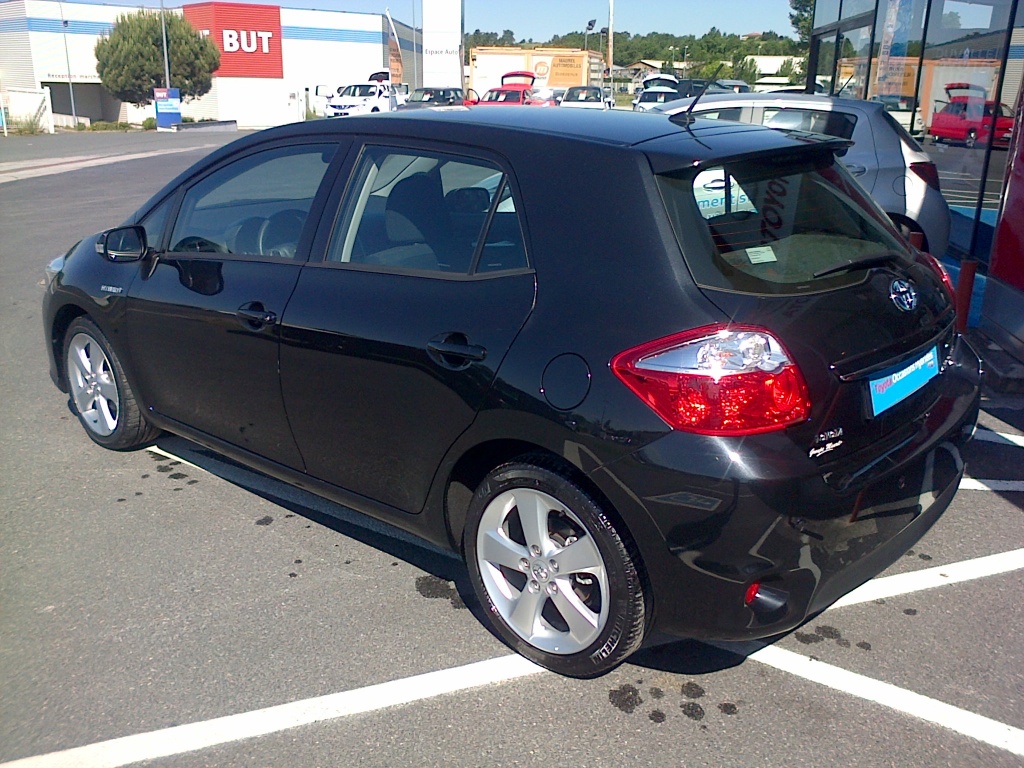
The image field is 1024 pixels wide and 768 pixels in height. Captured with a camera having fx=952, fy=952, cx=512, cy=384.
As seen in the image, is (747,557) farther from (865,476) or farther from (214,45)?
(214,45)

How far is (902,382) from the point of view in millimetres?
2955

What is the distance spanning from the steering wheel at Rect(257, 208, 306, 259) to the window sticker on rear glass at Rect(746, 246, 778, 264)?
1.77 meters

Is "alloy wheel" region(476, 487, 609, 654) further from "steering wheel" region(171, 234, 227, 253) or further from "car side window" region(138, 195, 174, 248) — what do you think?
"car side window" region(138, 195, 174, 248)

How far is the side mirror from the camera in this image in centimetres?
436

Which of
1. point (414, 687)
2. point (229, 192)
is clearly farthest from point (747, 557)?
point (229, 192)

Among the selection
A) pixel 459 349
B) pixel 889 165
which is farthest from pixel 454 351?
pixel 889 165

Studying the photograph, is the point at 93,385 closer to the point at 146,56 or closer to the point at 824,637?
the point at 824,637

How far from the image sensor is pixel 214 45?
208ft

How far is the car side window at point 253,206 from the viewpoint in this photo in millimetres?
3793

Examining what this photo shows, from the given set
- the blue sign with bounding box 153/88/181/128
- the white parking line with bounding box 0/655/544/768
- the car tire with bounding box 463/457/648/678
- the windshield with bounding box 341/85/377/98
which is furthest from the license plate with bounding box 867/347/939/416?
the blue sign with bounding box 153/88/181/128

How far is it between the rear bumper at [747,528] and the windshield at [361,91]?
40.7 metres

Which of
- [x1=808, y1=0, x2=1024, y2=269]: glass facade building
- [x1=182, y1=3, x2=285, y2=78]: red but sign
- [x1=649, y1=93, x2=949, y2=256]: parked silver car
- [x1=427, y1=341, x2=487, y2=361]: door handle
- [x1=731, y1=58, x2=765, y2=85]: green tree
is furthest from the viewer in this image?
[x1=182, y1=3, x2=285, y2=78]: red but sign

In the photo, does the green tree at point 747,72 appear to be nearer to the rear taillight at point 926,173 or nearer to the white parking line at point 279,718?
the rear taillight at point 926,173

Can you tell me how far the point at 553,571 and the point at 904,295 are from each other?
57.0 inches
